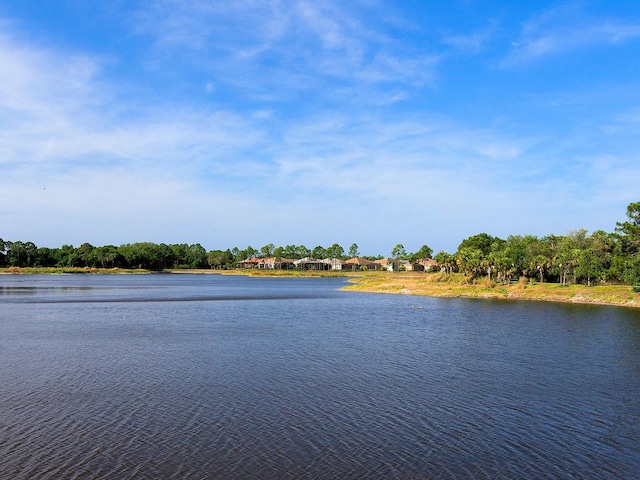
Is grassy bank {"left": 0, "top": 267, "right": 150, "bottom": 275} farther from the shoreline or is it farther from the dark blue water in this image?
the dark blue water

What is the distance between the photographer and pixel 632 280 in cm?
5912

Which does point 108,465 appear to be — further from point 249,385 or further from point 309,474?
point 249,385

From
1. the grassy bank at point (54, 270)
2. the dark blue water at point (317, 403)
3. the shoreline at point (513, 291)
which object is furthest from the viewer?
the grassy bank at point (54, 270)

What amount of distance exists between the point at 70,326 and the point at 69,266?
6786 inches

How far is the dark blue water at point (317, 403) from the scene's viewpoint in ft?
44.6

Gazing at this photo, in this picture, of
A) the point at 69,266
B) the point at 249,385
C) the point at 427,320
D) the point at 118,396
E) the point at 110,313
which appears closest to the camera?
the point at 118,396

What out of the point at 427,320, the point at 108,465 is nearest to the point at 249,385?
the point at 108,465

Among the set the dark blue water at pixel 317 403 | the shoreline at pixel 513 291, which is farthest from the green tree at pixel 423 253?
the dark blue water at pixel 317 403

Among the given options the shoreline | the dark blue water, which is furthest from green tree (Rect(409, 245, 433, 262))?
the dark blue water

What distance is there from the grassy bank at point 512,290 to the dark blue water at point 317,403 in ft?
86.2

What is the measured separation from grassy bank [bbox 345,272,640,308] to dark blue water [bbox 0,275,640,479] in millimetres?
26269

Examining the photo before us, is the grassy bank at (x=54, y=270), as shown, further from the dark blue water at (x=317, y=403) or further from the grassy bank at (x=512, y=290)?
the dark blue water at (x=317, y=403)

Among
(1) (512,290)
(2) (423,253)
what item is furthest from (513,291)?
(2) (423,253)

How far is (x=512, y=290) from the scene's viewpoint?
249 feet
